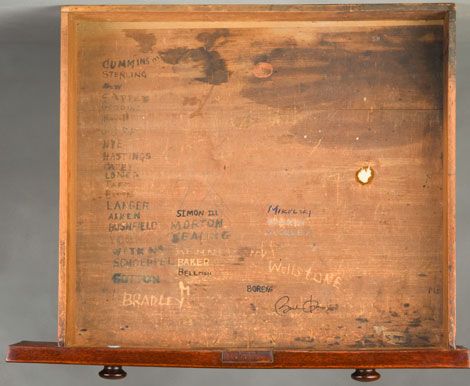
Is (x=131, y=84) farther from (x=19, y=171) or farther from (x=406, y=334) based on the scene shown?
(x=406, y=334)

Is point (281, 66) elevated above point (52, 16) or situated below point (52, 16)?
below

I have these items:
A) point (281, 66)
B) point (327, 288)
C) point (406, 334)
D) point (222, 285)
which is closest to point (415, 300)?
point (406, 334)

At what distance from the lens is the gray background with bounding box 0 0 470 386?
3.14m

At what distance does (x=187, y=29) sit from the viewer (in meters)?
2.67

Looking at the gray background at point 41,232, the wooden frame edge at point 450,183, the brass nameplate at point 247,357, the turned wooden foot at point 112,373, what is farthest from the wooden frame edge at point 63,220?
the wooden frame edge at point 450,183

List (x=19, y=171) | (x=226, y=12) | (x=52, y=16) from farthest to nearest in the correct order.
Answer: (x=19, y=171)
(x=52, y=16)
(x=226, y=12)

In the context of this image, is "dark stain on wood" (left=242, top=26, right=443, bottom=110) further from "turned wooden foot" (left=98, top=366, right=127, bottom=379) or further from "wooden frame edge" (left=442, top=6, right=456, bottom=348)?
"turned wooden foot" (left=98, top=366, right=127, bottom=379)

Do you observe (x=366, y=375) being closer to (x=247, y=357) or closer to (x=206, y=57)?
(x=247, y=357)

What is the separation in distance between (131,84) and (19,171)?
0.76 meters

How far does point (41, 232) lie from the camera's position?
3168mm

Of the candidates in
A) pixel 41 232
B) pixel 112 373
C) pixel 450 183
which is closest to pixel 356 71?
pixel 450 183

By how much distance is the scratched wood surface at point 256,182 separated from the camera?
2629mm

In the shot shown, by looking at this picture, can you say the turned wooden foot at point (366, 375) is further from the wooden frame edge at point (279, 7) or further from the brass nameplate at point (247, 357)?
the wooden frame edge at point (279, 7)
